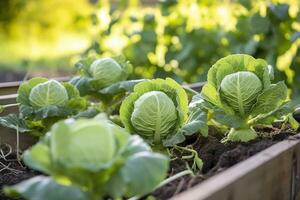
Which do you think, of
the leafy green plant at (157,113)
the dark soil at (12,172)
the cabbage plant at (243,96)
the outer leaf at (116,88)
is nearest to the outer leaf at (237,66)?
the cabbage plant at (243,96)

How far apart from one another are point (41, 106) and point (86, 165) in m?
0.68

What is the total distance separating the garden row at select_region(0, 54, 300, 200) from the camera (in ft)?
2.61

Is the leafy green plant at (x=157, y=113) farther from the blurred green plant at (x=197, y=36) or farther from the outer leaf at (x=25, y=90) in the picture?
the blurred green plant at (x=197, y=36)

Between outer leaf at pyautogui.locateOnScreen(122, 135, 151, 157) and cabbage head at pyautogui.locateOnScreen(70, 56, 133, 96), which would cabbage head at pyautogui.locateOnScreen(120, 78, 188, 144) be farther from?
cabbage head at pyautogui.locateOnScreen(70, 56, 133, 96)

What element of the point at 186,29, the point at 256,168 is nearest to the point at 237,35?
the point at 186,29

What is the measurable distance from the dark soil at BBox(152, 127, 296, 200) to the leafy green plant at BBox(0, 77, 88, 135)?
0.35m

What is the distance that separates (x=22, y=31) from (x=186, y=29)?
5077 millimetres

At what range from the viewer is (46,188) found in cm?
77

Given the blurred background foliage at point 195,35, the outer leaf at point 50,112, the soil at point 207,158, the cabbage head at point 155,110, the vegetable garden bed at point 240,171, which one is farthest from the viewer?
the blurred background foliage at point 195,35

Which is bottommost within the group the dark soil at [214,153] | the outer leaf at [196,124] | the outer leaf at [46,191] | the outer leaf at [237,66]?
the dark soil at [214,153]

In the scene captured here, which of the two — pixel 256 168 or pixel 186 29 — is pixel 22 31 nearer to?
pixel 186 29

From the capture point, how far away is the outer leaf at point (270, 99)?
126cm

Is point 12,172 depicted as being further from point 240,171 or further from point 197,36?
point 197,36

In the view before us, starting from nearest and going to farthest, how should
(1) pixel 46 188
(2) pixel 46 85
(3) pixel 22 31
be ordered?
1. (1) pixel 46 188
2. (2) pixel 46 85
3. (3) pixel 22 31
